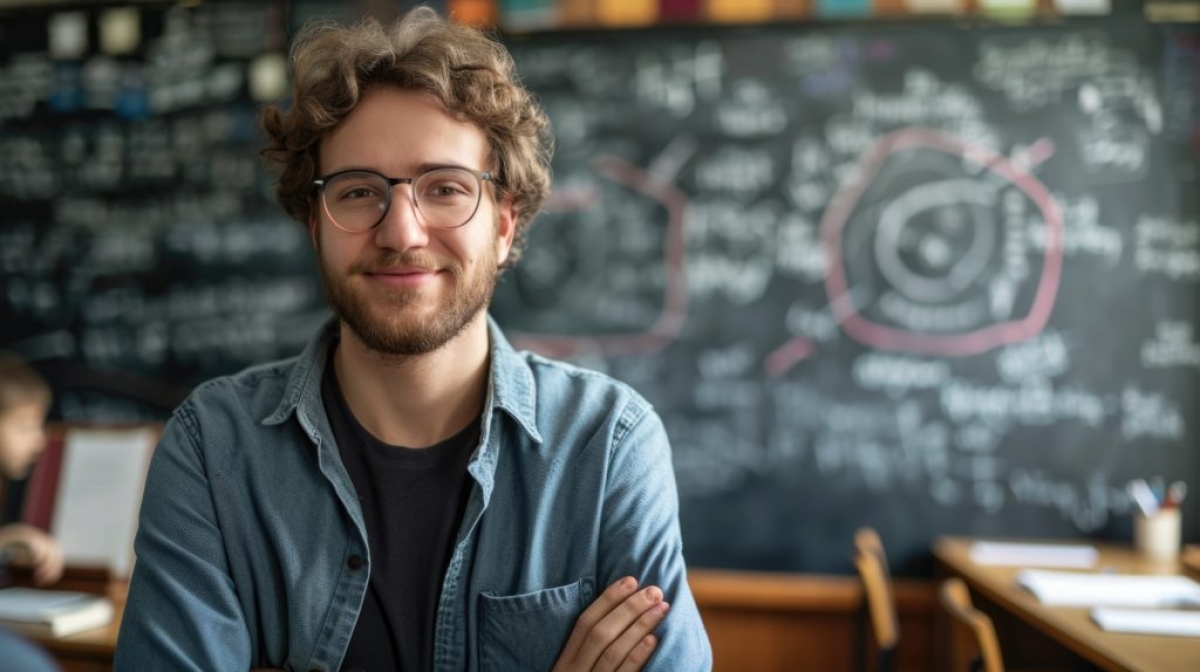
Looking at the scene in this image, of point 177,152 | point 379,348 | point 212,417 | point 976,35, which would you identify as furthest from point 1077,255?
point 177,152

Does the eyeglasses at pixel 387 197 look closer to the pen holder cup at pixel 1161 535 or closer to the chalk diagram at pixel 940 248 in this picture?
the chalk diagram at pixel 940 248

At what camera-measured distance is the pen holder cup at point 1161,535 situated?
8.94 ft

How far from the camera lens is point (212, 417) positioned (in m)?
1.50

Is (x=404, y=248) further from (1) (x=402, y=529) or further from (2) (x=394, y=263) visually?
(1) (x=402, y=529)

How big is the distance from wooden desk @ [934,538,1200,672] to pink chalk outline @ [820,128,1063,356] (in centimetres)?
63

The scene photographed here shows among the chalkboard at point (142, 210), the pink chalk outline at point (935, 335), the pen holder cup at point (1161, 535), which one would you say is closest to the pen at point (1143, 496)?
the pen holder cup at point (1161, 535)

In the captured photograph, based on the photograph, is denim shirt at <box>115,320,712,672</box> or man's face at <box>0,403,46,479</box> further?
man's face at <box>0,403,46,479</box>

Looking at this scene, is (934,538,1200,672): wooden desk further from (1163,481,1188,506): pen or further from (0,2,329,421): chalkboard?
(0,2,329,421): chalkboard

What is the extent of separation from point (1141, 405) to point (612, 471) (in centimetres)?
212

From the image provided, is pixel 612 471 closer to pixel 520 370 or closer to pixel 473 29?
pixel 520 370

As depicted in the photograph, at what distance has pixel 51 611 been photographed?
1.92 meters

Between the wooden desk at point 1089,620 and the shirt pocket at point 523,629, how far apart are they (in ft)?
3.59

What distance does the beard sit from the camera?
1.46m

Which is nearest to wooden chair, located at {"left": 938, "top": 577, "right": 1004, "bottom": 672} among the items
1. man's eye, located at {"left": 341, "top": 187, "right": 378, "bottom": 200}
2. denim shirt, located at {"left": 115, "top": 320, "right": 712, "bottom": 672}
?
denim shirt, located at {"left": 115, "top": 320, "right": 712, "bottom": 672}
